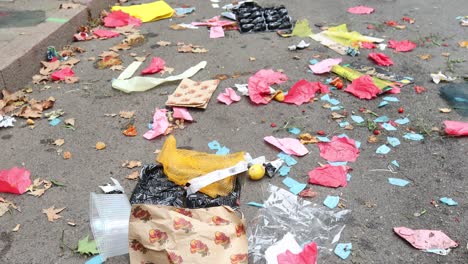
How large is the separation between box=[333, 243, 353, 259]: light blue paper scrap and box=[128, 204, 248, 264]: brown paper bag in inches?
21.3

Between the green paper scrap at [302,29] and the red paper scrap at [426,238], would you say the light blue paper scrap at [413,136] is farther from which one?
the green paper scrap at [302,29]

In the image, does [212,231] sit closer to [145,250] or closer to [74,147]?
[145,250]

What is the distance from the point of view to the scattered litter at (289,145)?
3.35m

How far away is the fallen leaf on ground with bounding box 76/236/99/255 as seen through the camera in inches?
99.7

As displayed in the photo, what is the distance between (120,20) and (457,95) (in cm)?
405

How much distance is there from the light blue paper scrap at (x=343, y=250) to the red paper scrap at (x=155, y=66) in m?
2.75

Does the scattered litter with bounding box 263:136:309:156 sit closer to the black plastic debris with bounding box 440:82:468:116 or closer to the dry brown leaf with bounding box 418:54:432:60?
the black plastic debris with bounding box 440:82:468:116

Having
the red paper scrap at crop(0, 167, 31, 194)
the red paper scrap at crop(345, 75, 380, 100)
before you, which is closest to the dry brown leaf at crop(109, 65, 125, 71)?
the red paper scrap at crop(0, 167, 31, 194)

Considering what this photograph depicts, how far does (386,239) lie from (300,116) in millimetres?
1464

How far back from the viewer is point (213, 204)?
9.07 feet

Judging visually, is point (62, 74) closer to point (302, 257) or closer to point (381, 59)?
point (302, 257)

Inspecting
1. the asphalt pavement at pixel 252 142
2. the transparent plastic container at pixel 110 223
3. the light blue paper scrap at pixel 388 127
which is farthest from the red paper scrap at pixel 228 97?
the transparent plastic container at pixel 110 223

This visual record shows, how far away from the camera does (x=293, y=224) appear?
107 inches

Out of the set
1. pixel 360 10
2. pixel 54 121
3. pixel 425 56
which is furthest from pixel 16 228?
pixel 360 10
